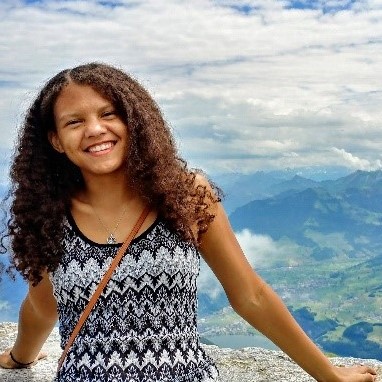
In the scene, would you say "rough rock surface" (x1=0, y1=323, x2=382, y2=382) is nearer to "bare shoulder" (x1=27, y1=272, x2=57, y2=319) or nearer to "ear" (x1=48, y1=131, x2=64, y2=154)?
"bare shoulder" (x1=27, y1=272, x2=57, y2=319)

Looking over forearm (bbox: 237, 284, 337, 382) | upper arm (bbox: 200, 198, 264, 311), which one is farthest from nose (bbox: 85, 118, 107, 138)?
forearm (bbox: 237, 284, 337, 382)

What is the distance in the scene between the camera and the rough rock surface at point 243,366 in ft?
18.4

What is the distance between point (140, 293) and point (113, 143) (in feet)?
2.56

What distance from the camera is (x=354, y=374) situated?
462 cm

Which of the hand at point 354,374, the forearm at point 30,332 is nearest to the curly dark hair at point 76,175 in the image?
the forearm at point 30,332

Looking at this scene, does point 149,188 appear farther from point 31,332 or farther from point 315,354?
point 31,332

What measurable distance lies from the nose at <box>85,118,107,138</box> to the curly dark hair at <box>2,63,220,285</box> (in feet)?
0.46

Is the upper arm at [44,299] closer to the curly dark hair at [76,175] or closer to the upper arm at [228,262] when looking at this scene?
the curly dark hair at [76,175]

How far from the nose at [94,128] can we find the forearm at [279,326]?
1.28 m

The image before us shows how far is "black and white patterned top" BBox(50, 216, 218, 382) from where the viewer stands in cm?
384

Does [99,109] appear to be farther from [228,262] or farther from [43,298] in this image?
[43,298]

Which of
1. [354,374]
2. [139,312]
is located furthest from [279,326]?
[139,312]

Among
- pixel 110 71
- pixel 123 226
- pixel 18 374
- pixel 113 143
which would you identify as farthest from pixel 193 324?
pixel 18 374

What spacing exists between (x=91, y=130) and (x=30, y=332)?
2138 mm
